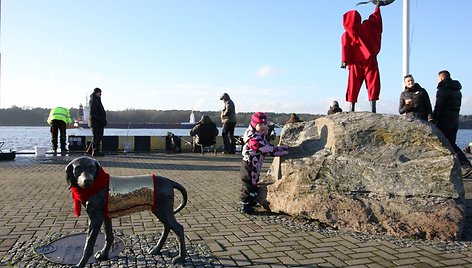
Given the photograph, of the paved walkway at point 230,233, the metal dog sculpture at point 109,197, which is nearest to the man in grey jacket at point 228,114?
the paved walkway at point 230,233

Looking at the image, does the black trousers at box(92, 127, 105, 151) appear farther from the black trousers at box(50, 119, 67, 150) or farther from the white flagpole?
the white flagpole

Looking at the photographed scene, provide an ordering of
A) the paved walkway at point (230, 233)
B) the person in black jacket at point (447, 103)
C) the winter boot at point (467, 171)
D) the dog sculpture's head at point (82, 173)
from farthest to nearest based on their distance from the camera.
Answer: the winter boot at point (467, 171) → the person in black jacket at point (447, 103) → the paved walkway at point (230, 233) → the dog sculpture's head at point (82, 173)

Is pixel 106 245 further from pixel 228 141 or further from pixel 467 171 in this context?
pixel 228 141

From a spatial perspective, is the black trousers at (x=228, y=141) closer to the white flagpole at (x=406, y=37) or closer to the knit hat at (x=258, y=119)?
the white flagpole at (x=406, y=37)

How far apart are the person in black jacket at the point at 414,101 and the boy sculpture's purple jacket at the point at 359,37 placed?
1080mm

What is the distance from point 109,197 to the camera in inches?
157

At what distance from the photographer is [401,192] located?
205 inches

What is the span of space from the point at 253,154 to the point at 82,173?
298cm

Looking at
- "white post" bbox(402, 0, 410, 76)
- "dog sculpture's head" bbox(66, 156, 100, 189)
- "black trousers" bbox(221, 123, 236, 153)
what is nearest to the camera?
"dog sculpture's head" bbox(66, 156, 100, 189)

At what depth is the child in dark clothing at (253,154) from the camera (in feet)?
20.4

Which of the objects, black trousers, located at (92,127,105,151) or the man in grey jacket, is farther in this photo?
the man in grey jacket

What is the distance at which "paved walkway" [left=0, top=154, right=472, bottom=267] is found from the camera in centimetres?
426

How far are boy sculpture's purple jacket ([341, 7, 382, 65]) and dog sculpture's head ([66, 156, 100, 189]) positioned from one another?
5.87 metres

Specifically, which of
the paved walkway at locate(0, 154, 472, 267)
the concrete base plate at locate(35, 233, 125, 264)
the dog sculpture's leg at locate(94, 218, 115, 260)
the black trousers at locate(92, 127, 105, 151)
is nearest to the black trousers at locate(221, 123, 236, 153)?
the black trousers at locate(92, 127, 105, 151)
